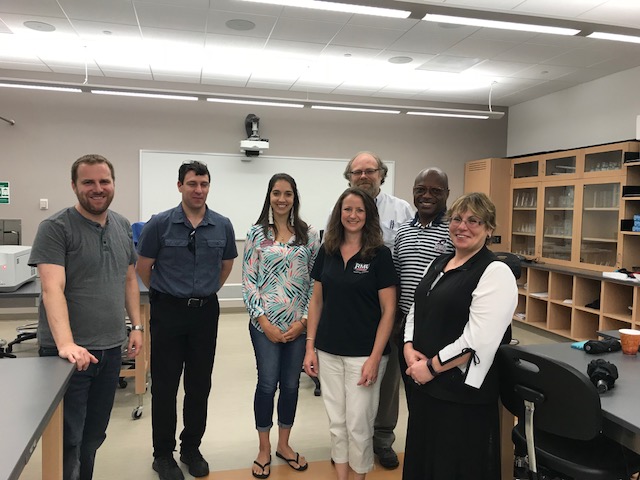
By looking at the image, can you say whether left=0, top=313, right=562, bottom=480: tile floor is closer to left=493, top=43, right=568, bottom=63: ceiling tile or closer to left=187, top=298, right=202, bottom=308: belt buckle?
left=187, top=298, right=202, bottom=308: belt buckle

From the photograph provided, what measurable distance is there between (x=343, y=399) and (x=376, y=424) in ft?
2.02

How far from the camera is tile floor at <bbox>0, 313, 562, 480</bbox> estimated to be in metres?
2.51

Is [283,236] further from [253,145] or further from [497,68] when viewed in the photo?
[497,68]

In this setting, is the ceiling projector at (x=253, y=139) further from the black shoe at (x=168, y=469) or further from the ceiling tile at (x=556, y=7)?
the black shoe at (x=168, y=469)

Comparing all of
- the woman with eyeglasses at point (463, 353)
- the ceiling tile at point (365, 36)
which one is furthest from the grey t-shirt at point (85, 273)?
the ceiling tile at point (365, 36)

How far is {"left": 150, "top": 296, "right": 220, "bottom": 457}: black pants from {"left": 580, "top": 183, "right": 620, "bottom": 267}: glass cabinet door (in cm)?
468

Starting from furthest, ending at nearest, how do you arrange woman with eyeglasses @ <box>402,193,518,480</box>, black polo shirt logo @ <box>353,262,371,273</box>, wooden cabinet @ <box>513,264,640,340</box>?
wooden cabinet @ <box>513,264,640,340</box>
black polo shirt logo @ <box>353,262,371,273</box>
woman with eyeglasses @ <box>402,193,518,480</box>

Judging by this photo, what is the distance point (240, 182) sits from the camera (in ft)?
21.5

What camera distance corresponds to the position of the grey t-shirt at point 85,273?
182 centimetres

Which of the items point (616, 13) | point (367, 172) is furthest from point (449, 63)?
point (367, 172)

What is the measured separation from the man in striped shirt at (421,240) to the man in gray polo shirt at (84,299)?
4.12 ft

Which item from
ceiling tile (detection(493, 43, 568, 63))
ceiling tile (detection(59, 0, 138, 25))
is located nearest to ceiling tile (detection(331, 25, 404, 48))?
ceiling tile (detection(493, 43, 568, 63))

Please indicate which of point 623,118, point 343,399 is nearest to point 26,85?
point 343,399

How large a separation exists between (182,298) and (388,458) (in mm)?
1391
